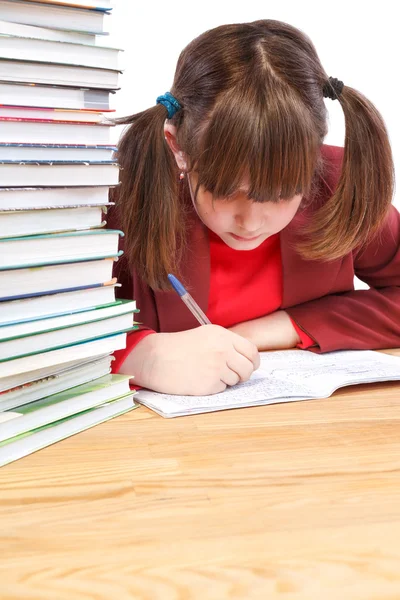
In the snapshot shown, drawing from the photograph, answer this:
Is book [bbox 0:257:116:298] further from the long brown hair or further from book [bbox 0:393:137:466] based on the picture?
the long brown hair

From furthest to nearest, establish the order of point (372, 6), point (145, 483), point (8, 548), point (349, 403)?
point (372, 6) < point (349, 403) < point (145, 483) < point (8, 548)

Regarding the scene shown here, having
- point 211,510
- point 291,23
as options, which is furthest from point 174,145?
point 291,23

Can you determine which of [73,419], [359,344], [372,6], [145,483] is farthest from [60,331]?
[372,6]

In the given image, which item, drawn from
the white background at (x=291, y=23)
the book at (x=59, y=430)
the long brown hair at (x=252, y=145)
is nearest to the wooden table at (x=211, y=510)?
the book at (x=59, y=430)

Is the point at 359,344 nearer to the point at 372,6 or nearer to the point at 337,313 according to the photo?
the point at 337,313

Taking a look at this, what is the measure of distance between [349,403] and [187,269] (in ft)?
1.38

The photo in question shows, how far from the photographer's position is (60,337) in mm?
822

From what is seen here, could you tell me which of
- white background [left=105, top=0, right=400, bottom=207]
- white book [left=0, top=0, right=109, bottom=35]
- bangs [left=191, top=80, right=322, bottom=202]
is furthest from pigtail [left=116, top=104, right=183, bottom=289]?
white background [left=105, top=0, right=400, bottom=207]

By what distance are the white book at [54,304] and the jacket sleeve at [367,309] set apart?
0.49 metres

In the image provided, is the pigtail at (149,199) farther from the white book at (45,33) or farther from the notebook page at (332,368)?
the white book at (45,33)

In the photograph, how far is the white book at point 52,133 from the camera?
2.50 feet

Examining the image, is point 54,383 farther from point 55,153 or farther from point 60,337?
point 55,153

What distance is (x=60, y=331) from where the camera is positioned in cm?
82

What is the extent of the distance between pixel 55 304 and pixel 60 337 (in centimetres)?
4
